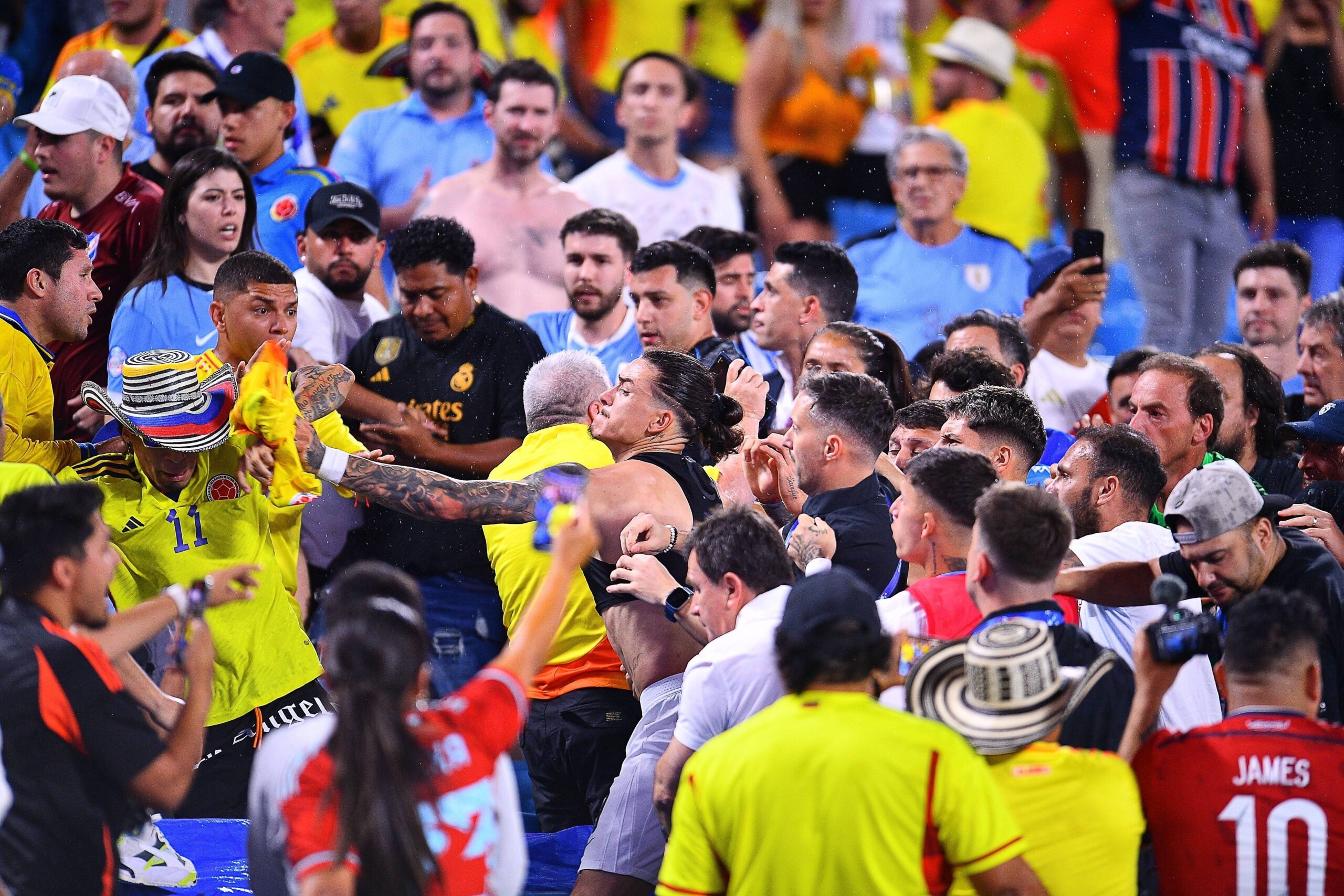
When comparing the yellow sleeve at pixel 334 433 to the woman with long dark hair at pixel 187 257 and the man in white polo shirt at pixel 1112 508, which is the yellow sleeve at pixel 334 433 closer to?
the woman with long dark hair at pixel 187 257

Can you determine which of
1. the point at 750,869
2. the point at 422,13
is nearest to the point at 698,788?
the point at 750,869

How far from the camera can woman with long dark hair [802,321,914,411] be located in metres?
6.07

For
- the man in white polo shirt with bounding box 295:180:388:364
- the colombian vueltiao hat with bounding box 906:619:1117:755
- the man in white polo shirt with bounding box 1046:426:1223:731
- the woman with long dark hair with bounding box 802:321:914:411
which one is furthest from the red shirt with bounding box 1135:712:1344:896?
the man in white polo shirt with bounding box 295:180:388:364

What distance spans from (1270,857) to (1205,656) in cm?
127

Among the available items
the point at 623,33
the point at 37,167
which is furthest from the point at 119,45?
the point at 623,33

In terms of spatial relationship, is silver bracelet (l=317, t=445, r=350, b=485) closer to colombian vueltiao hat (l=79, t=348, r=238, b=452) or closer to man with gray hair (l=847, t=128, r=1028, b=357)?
colombian vueltiao hat (l=79, t=348, r=238, b=452)

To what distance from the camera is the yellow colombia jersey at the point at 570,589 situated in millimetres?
5219

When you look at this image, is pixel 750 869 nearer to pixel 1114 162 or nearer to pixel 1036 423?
pixel 1036 423

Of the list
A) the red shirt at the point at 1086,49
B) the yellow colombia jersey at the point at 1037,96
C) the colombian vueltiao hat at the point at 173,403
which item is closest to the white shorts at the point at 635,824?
the colombian vueltiao hat at the point at 173,403

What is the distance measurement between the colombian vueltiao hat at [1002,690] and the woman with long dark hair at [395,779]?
0.96 metres

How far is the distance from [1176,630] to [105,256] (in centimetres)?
487

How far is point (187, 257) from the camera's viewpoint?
19.8 feet

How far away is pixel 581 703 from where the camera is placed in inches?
206

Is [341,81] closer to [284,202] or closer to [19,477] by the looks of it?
[284,202]
